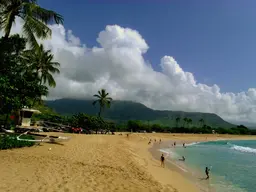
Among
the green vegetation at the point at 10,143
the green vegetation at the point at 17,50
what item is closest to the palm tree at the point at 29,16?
the green vegetation at the point at 17,50

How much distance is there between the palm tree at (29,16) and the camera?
1435 cm

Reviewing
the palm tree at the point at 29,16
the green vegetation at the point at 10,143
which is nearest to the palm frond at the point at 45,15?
the palm tree at the point at 29,16

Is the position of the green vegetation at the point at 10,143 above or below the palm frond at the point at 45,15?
below

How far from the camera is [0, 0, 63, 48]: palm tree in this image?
14.4 m

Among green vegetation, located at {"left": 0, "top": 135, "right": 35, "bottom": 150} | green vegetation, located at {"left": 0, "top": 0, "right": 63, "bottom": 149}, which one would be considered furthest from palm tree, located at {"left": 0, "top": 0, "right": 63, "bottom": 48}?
green vegetation, located at {"left": 0, "top": 135, "right": 35, "bottom": 150}

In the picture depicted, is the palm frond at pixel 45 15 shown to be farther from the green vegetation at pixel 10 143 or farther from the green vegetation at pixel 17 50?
the green vegetation at pixel 10 143

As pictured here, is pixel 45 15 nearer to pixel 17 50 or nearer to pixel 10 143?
pixel 17 50

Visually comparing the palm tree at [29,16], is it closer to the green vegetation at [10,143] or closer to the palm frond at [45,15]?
the palm frond at [45,15]

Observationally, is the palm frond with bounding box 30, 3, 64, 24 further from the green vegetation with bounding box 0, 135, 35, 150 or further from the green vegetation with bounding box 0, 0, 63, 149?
the green vegetation with bounding box 0, 135, 35, 150

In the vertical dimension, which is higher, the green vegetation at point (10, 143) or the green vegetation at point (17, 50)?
the green vegetation at point (17, 50)

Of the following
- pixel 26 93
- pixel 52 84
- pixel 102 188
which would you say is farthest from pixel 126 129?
pixel 102 188

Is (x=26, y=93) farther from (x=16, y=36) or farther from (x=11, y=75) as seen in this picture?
(x=16, y=36)

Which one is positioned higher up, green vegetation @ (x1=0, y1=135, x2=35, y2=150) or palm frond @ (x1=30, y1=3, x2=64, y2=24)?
palm frond @ (x1=30, y1=3, x2=64, y2=24)

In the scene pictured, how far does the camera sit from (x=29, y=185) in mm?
8742
